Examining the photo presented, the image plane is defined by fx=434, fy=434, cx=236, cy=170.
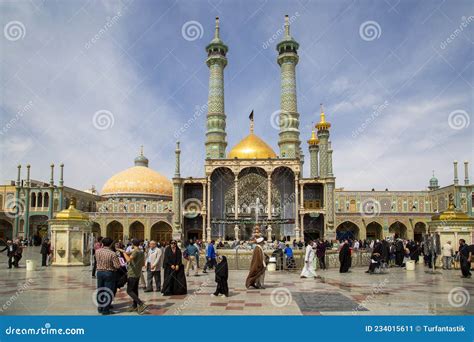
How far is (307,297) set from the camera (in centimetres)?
882

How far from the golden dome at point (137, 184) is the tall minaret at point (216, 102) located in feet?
49.2

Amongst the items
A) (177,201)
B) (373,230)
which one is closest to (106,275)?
(177,201)

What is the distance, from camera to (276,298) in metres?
8.76

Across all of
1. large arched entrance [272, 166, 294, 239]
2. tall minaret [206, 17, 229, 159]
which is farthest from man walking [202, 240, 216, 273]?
tall minaret [206, 17, 229, 159]

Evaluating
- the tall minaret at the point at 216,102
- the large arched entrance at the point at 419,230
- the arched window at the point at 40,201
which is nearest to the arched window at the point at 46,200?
the arched window at the point at 40,201

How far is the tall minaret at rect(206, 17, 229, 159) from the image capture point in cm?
4547

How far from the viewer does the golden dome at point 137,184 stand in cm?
5684

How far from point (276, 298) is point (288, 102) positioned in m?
38.8

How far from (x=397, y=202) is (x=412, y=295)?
41.4m

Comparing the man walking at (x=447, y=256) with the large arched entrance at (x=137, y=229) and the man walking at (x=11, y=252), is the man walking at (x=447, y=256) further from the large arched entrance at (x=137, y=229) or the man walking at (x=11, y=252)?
the large arched entrance at (x=137, y=229)

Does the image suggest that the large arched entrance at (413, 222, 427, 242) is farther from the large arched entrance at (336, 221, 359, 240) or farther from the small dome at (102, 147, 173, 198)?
the small dome at (102, 147, 173, 198)

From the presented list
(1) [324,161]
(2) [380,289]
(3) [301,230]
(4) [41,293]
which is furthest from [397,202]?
(4) [41,293]

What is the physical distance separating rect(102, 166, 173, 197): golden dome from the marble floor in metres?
44.9
